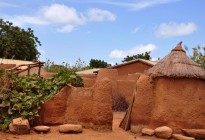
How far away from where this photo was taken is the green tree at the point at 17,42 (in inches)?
1131

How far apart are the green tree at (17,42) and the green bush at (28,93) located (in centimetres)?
1767

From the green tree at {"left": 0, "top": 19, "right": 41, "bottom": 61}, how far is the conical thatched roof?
19057 millimetres

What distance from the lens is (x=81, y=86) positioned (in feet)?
38.4

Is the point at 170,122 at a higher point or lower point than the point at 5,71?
lower

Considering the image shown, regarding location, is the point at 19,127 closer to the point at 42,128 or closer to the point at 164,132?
the point at 42,128

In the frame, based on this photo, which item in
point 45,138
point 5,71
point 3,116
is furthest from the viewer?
point 5,71

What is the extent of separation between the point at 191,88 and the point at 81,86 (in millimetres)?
3340

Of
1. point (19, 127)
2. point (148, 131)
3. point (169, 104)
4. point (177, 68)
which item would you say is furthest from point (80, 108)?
point (177, 68)

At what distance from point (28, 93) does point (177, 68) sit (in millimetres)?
4419

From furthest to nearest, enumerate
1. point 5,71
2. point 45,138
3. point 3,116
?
point 5,71, point 3,116, point 45,138

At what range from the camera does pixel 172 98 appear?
10812 millimetres

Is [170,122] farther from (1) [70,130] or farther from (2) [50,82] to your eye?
(2) [50,82]

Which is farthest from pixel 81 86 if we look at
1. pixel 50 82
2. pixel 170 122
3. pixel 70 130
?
pixel 170 122

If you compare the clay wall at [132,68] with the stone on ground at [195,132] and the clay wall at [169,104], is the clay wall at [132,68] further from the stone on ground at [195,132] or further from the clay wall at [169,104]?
the stone on ground at [195,132]
